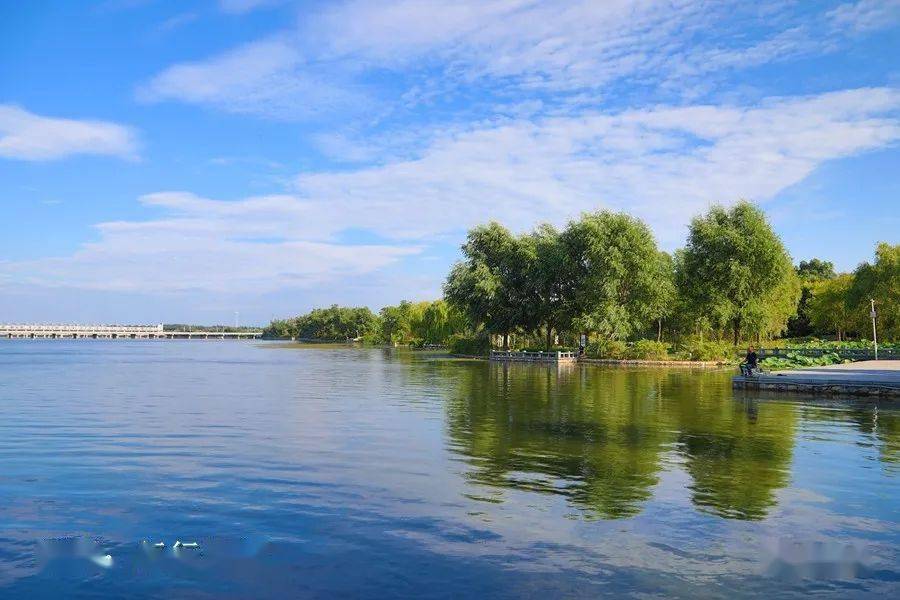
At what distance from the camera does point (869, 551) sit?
9.61m

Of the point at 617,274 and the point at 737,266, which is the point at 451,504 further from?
the point at 737,266

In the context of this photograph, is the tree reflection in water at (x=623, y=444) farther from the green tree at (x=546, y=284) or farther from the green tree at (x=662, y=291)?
the green tree at (x=546, y=284)

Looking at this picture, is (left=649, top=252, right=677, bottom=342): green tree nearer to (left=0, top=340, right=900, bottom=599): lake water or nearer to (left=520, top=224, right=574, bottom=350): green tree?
(left=520, top=224, right=574, bottom=350): green tree

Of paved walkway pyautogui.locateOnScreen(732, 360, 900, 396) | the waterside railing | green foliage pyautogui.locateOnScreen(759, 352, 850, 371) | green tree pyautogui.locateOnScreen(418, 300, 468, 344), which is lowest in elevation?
paved walkway pyautogui.locateOnScreen(732, 360, 900, 396)

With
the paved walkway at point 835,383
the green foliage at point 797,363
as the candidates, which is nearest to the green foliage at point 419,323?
the green foliage at point 797,363

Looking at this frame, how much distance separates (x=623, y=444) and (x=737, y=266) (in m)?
51.3

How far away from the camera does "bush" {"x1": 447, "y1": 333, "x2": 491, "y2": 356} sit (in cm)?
8806

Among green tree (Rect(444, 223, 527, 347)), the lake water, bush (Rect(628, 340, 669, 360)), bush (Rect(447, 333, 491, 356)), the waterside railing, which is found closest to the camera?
the lake water

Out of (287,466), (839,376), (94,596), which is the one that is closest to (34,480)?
(287,466)

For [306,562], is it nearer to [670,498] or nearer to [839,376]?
[670,498]

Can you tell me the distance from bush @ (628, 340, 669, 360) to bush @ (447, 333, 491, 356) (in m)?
25.2

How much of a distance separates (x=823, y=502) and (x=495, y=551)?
6.52 meters

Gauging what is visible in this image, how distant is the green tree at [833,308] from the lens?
82.2 m

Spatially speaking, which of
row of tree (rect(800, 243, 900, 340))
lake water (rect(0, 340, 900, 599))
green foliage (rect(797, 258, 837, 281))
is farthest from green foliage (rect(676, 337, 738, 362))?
green foliage (rect(797, 258, 837, 281))
